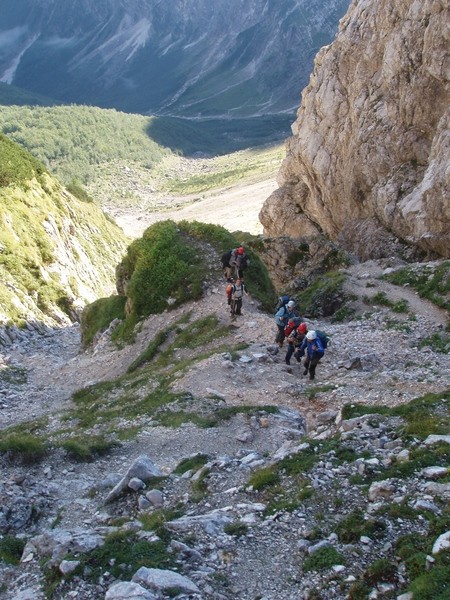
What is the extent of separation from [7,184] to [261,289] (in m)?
36.7

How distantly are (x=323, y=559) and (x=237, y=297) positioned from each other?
688 inches

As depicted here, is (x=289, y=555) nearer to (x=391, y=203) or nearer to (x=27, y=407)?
(x=27, y=407)

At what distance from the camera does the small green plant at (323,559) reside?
9336mm

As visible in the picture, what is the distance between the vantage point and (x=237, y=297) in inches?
1037

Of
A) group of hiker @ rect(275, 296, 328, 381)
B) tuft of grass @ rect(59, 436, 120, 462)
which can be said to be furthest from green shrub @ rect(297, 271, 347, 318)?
tuft of grass @ rect(59, 436, 120, 462)

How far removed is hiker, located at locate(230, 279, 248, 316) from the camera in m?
26.0

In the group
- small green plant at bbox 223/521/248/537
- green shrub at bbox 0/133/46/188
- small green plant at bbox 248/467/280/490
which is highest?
green shrub at bbox 0/133/46/188

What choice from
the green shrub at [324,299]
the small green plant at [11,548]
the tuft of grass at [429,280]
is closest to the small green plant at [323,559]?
the small green plant at [11,548]

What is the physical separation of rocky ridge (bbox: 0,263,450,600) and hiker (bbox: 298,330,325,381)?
20.3 inches

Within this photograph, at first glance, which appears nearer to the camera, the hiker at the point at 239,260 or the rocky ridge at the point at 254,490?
the rocky ridge at the point at 254,490

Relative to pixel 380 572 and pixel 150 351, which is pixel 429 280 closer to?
pixel 150 351

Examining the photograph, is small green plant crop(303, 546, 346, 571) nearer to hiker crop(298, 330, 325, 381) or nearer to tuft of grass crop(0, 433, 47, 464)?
Answer: tuft of grass crop(0, 433, 47, 464)

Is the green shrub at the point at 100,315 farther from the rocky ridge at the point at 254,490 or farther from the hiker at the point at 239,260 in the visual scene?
the rocky ridge at the point at 254,490

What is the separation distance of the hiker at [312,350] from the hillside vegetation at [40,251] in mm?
31087
